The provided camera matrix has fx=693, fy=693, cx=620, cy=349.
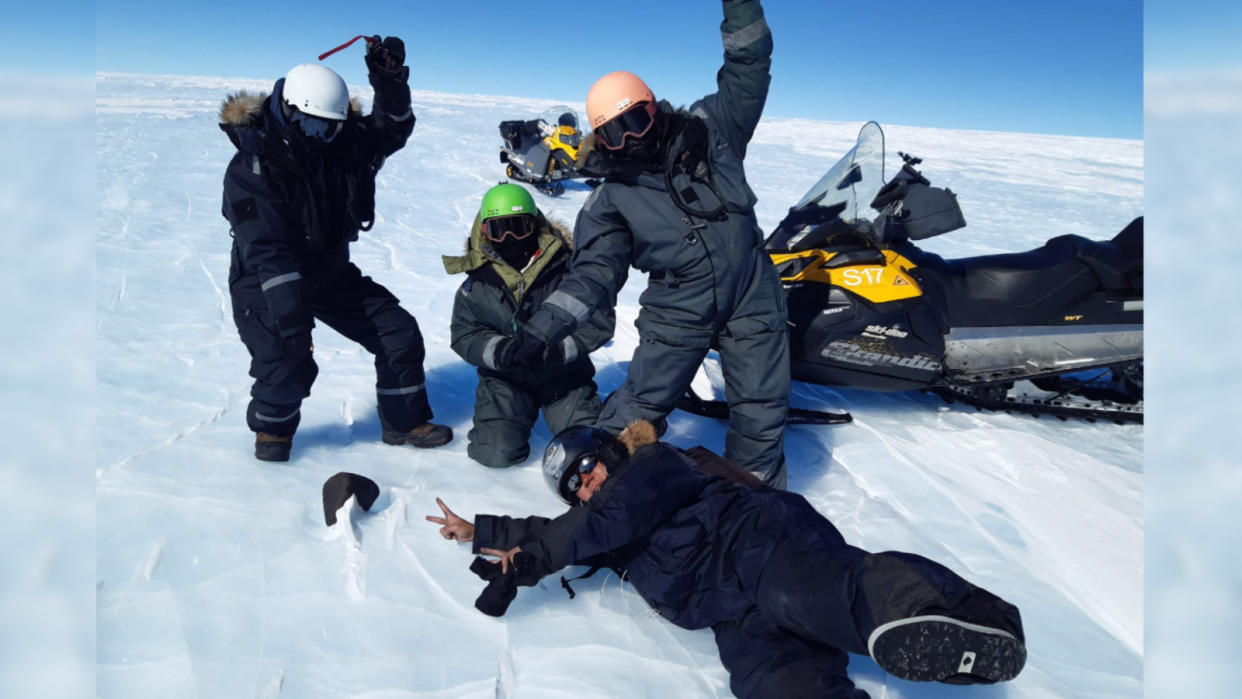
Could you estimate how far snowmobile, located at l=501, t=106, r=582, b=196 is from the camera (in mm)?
9953

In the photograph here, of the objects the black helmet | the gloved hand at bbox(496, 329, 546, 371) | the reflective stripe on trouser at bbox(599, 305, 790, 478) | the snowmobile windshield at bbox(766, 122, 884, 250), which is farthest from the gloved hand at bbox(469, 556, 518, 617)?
the snowmobile windshield at bbox(766, 122, 884, 250)

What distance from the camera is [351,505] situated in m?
2.62

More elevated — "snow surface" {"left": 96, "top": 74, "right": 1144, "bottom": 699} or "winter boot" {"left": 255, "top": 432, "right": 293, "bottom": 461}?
"winter boot" {"left": 255, "top": 432, "right": 293, "bottom": 461}

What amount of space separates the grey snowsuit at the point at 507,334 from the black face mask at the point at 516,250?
0.04 metres

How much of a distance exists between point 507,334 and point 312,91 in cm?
129

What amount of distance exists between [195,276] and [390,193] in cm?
456

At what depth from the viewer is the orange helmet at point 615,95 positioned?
261 centimetres

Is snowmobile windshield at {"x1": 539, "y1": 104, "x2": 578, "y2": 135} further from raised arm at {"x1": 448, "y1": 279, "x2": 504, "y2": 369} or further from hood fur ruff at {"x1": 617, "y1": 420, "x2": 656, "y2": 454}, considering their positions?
hood fur ruff at {"x1": 617, "y1": 420, "x2": 656, "y2": 454}

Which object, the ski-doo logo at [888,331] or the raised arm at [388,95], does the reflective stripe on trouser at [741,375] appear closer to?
the ski-doo logo at [888,331]

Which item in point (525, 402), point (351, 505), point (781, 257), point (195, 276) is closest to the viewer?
point (351, 505)

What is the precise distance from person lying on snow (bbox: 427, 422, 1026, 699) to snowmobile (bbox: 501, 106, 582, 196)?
7914mm

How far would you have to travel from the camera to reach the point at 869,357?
3439 millimetres
